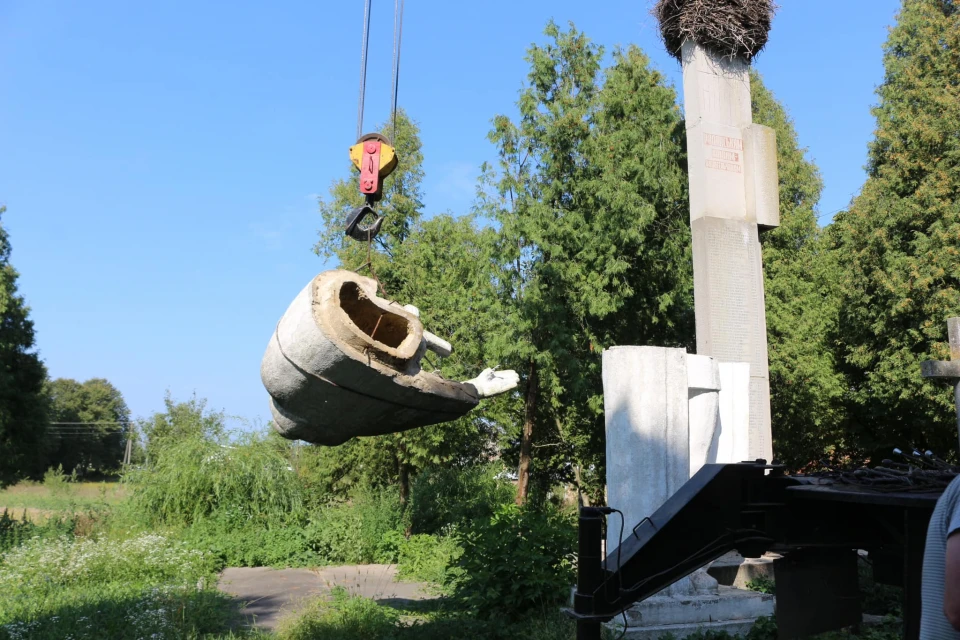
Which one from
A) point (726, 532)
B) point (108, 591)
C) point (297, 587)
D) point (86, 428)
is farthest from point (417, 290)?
point (86, 428)

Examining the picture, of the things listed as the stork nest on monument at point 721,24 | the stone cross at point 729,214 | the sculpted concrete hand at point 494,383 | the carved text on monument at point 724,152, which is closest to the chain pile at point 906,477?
the sculpted concrete hand at point 494,383

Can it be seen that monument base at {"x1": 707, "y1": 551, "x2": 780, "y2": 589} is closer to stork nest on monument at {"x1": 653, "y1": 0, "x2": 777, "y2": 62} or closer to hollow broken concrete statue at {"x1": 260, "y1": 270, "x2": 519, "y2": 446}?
hollow broken concrete statue at {"x1": 260, "y1": 270, "x2": 519, "y2": 446}

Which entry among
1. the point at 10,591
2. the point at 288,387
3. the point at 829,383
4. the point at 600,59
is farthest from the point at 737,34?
the point at 10,591

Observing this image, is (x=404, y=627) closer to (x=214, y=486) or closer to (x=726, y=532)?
(x=726, y=532)

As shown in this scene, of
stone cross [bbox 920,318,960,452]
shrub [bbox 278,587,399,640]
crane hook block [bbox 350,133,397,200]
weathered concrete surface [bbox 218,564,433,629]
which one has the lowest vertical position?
weathered concrete surface [bbox 218,564,433,629]

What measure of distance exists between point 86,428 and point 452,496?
54356 millimetres

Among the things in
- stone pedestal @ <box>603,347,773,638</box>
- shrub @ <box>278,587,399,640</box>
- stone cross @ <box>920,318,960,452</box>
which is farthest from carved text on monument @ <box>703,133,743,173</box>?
shrub @ <box>278,587,399,640</box>

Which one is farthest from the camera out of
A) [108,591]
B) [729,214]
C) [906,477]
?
[729,214]

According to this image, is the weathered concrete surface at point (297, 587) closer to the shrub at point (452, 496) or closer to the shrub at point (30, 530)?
the shrub at point (452, 496)

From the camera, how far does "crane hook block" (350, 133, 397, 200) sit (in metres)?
4.75

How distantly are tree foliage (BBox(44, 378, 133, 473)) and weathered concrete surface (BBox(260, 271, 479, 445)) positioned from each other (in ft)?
194

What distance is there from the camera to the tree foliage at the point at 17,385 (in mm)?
25625

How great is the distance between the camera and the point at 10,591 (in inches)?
331

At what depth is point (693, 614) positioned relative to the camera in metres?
6.58
